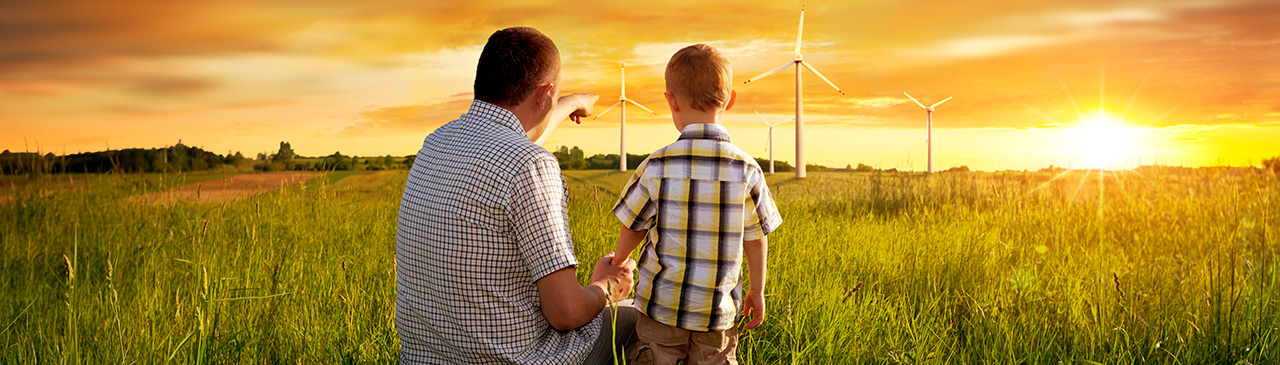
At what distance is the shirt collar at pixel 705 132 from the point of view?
8.18ft

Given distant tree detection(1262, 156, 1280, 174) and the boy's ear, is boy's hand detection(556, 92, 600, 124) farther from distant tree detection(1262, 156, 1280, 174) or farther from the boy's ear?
distant tree detection(1262, 156, 1280, 174)

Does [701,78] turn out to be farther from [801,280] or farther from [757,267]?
[801,280]

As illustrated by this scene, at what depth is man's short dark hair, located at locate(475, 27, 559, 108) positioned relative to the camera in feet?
7.21

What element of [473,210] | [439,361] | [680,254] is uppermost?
[473,210]

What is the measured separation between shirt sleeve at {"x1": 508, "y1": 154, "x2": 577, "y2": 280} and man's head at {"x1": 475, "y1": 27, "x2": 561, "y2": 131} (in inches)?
12.0

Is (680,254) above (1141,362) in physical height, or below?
above

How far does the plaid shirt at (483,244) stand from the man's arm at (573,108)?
74 cm

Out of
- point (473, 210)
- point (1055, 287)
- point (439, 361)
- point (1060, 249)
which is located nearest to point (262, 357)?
point (439, 361)

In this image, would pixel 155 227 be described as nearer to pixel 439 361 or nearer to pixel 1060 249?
pixel 439 361

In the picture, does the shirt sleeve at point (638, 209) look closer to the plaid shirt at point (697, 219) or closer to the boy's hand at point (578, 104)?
the plaid shirt at point (697, 219)

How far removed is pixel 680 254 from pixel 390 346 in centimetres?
163

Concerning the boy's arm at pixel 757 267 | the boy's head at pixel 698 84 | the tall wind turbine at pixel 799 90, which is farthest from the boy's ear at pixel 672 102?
the tall wind turbine at pixel 799 90

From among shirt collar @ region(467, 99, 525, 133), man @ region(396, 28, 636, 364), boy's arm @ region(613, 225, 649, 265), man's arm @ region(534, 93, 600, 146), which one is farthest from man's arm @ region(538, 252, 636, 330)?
man's arm @ region(534, 93, 600, 146)

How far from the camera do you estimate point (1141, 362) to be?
3229 millimetres
